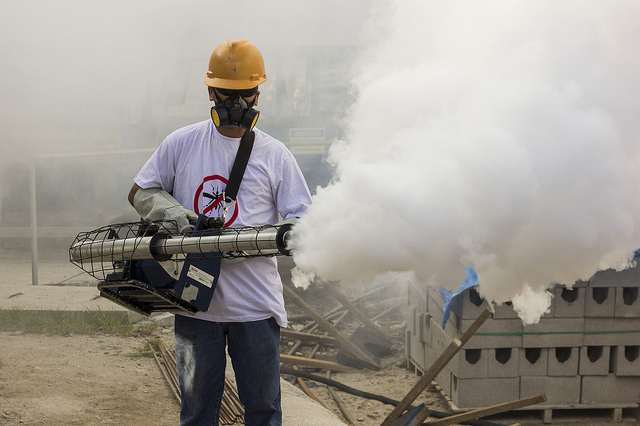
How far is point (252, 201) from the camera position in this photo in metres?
2.61

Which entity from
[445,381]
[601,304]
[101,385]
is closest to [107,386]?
[101,385]

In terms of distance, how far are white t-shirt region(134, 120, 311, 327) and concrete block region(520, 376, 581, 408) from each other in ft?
10.4

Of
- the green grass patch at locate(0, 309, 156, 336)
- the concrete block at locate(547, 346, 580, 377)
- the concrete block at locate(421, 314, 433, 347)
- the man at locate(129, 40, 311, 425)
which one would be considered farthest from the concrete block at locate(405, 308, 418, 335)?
the man at locate(129, 40, 311, 425)

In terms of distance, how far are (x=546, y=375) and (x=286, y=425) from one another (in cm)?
220

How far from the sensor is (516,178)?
200 cm

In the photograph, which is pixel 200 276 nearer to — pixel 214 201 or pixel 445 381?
pixel 214 201

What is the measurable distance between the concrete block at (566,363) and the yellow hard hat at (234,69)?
354 cm

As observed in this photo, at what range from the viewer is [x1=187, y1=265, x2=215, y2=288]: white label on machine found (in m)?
2.43

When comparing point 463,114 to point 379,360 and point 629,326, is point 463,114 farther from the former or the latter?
point 379,360

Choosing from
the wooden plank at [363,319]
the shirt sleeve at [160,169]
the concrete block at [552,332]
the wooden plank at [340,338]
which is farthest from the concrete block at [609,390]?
the shirt sleeve at [160,169]

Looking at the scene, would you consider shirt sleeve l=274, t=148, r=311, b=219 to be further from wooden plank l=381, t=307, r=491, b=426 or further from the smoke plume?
wooden plank l=381, t=307, r=491, b=426

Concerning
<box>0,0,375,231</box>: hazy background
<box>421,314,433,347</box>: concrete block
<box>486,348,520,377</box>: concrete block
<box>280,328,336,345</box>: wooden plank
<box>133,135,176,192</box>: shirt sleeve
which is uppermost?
<box>0,0,375,231</box>: hazy background

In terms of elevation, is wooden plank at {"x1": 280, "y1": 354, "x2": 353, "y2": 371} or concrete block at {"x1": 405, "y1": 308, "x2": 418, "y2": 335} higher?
concrete block at {"x1": 405, "y1": 308, "x2": 418, "y2": 335}

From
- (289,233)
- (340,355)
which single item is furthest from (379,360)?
(289,233)
